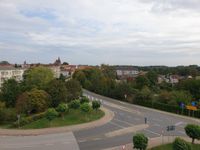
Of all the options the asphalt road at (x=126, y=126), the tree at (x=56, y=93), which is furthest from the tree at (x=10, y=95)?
the asphalt road at (x=126, y=126)

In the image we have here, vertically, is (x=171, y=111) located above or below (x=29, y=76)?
below

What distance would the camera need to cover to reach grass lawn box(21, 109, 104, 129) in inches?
1542

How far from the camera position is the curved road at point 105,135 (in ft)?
97.2

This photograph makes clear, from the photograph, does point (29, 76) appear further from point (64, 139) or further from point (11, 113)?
point (64, 139)

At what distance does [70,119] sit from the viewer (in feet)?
140

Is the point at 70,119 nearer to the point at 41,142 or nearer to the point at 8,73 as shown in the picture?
the point at 41,142

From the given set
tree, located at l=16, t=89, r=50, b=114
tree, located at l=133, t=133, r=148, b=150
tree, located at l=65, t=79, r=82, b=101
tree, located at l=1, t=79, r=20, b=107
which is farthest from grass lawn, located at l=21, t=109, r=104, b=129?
tree, located at l=133, t=133, r=148, b=150

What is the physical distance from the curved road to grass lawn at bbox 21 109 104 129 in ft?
11.1

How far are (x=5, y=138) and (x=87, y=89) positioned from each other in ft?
203

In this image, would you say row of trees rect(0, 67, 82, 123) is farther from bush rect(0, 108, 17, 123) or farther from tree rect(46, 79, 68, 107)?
bush rect(0, 108, 17, 123)

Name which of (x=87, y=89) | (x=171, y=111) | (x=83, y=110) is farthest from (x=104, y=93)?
(x=83, y=110)

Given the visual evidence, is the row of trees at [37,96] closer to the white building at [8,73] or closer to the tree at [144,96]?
the tree at [144,96]

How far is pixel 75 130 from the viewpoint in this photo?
36906 mm

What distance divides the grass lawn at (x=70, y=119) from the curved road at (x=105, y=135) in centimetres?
337
